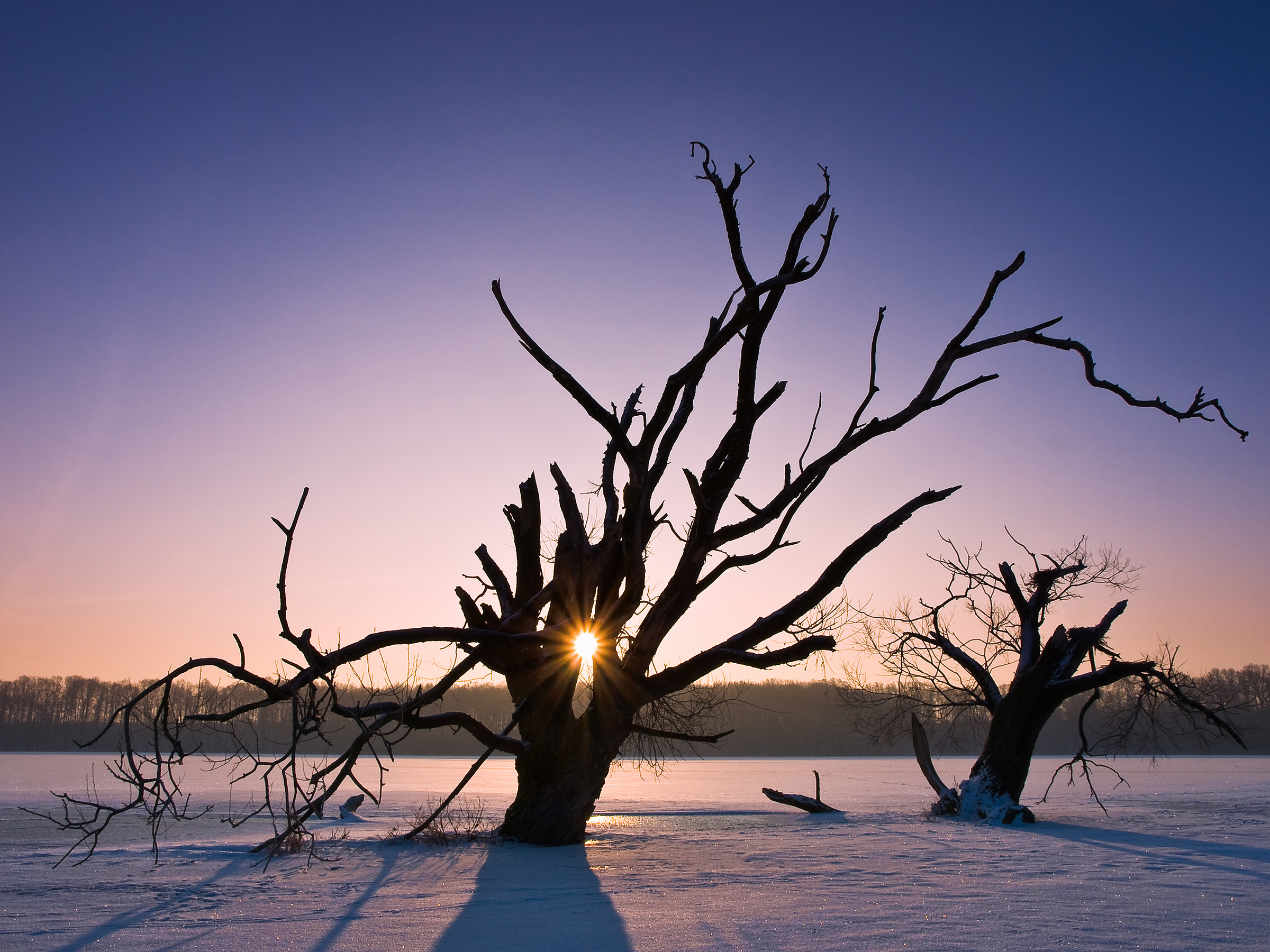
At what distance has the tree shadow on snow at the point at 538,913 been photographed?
4.79 m

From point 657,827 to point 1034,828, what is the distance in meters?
5.40

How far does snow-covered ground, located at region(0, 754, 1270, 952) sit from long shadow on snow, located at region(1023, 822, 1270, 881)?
0.07 metres

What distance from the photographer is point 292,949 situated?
4652 mm

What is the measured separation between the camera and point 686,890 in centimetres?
677

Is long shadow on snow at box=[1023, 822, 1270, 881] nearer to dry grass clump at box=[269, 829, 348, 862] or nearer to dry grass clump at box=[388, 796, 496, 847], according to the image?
dry grass clump at box=[388, 796, 496, 847]

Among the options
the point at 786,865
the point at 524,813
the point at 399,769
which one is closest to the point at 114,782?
the point at 399,769

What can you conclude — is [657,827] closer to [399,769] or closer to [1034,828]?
[1034,828]

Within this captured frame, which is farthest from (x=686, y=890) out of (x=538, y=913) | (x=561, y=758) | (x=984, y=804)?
(x=984, y=804)

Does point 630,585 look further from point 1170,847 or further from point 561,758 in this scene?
point 1170,847

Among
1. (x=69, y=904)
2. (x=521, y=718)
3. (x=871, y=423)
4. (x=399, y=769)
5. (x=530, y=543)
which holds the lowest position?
(x=399, y=769)

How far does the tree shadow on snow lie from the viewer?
479cm

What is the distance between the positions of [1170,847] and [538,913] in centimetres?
823

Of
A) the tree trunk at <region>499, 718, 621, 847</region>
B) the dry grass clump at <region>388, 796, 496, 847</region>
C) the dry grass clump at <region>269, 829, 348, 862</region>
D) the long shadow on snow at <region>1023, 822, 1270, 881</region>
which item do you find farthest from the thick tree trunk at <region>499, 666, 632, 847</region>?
the long shadow on snow at <region>1023, 822, 1270, 881</region>

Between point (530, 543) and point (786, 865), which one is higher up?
point (530, 543)
